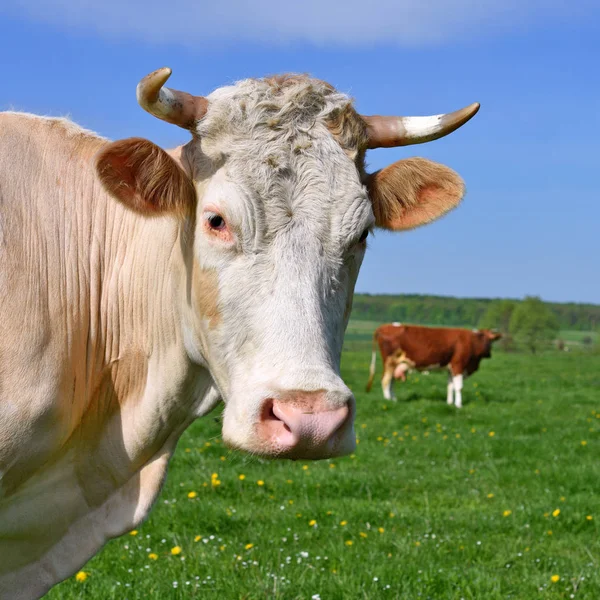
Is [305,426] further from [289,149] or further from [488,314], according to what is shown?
[488,314]

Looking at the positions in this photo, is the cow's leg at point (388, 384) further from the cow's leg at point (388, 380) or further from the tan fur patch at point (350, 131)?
the tan fur patch at point (350, 131)

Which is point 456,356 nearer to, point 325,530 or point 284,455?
point 325,530

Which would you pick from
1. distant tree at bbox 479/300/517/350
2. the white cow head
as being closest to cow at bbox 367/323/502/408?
the white cow head

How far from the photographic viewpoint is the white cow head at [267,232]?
119 inches

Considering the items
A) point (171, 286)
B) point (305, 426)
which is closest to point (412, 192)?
point (171, 286)

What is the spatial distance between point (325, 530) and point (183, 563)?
1.56 meters

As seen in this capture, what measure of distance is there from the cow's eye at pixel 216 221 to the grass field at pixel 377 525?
0.94 meters

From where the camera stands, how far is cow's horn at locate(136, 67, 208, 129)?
3281mm

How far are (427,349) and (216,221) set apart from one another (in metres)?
18.7

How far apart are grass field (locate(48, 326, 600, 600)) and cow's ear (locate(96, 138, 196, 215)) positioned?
1.13m

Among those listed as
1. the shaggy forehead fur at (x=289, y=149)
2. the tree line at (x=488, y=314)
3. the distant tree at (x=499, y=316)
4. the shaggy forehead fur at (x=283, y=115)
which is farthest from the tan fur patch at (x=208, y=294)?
the distant tree at (x=499, y=316)

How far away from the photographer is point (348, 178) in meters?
3.54

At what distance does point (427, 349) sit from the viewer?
21656 mm

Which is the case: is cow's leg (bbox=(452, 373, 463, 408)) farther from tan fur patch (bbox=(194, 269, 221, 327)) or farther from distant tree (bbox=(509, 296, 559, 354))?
distant tree (bbox=(509, 296, 559, 354))
